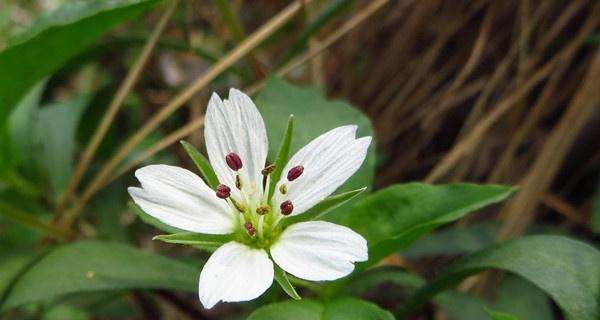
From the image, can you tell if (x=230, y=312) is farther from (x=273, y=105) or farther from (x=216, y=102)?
(x=216, y=102)

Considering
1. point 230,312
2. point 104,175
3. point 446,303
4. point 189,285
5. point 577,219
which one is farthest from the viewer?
point 230,312

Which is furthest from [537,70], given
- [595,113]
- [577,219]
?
[577,219]

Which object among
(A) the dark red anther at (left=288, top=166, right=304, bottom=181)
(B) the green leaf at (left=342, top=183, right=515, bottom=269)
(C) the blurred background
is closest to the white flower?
(A) the dark red anther at (left=288, top=166, right=304, bottom=181)

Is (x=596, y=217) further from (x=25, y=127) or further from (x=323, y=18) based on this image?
(x=25, y=127)

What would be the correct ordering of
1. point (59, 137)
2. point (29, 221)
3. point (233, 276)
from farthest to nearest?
point (59, 137) → point (29, 221) → point (233, 276)

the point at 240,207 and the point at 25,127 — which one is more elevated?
the point at 240,207

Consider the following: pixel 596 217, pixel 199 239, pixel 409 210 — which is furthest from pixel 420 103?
pixel 199 239
